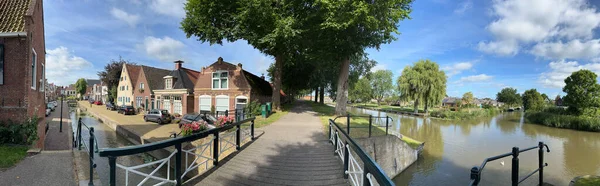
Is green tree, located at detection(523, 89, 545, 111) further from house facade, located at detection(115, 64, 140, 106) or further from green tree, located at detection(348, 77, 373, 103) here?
house facade, located at detection(115, 64, 140, 106)

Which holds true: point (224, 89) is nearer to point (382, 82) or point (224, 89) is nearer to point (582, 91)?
point (582, 91)

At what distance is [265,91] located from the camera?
1071 inches

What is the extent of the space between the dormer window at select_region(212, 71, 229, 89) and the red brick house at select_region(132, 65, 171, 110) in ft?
44.0

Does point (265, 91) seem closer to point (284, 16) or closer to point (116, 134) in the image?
point (284, 16)

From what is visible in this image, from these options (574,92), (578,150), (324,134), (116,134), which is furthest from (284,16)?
(574,92)

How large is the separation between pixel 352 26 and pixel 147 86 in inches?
1191

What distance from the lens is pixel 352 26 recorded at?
53.1ft

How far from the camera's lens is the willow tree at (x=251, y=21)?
15.8 metres

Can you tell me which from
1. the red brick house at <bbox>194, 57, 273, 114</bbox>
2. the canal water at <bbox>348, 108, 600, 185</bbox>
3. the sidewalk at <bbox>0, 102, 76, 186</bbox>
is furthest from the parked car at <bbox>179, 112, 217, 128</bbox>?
the canal water at <bbox>348, 108, 600, 185</bbox>

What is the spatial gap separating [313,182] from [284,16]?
1396cm

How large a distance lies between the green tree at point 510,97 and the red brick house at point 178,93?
356ft

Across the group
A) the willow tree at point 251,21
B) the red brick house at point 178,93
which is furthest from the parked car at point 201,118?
the red brick house at point 178,93

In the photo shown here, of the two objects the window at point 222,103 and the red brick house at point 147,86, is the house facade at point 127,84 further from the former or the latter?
the window at point 222,103

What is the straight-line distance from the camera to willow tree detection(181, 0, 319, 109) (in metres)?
15.8
